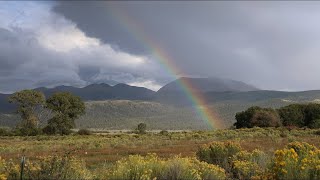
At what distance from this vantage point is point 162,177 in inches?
435

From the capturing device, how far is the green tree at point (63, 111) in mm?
90188

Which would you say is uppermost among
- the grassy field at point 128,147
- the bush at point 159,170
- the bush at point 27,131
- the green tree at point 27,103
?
the green tree at point 27,103

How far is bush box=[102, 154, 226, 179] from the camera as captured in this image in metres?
10.3

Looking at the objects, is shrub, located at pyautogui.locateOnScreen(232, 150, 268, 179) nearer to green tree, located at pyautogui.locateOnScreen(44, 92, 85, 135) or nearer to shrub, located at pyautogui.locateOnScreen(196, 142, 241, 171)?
shrub, located at pyautogui.locateOnScreen(196, 142, 241, 171)

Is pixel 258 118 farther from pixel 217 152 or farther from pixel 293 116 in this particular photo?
pixel 217 152

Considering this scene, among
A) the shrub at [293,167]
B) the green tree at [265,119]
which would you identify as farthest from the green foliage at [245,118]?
the shrub at [293,167]

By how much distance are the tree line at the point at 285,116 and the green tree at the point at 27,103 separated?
45.2m

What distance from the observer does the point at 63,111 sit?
93.6 meters

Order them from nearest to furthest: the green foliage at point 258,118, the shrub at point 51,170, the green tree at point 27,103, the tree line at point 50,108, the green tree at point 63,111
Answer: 1. the shrub at point 51,170
2. the green foliage at point 258,118
3. the green tree at point 63,111
4. the tree line at point 50,108
5. the green tree at point 27,103

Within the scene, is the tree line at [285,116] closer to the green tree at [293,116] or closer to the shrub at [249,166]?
the green tree at [293,116]

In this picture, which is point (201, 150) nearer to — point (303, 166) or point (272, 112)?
point (303, 166)

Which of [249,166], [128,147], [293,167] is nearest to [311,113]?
[128,147]

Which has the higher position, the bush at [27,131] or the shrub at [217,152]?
the shrub at [217,152]

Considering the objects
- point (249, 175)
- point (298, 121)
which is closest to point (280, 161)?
point (249, 175)
